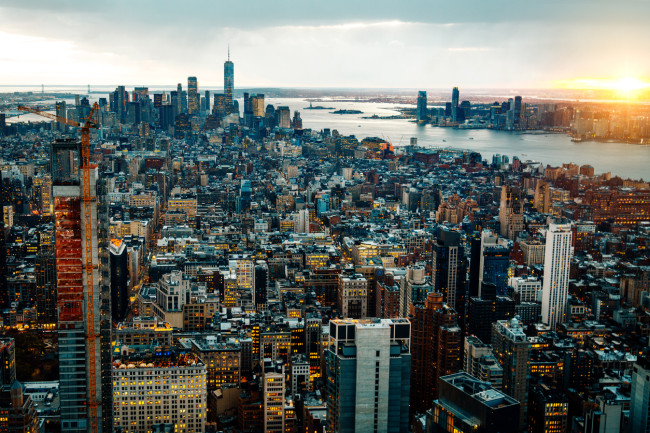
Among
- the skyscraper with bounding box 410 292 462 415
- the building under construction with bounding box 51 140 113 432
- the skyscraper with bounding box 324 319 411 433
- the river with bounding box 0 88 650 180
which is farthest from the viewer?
the river with bounding box 0 88 650 180

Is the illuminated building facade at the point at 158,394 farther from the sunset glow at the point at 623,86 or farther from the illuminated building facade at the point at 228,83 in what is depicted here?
the illuminated building facade at the point at 228,83

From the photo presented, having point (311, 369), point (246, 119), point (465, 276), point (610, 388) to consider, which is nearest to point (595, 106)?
point (465, 276)

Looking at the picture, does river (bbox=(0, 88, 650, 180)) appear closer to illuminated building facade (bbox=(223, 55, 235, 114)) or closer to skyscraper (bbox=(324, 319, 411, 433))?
illuminated building facade (bbox=(223, 55, 235, 114))

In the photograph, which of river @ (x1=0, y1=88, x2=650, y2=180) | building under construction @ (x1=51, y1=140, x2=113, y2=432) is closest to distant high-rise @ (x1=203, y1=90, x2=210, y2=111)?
river @ (x1=0, y1=88, x2=650, y2=180)

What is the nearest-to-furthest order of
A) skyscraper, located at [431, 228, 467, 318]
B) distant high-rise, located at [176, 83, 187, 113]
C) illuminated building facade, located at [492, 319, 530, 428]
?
1. illuminated building facade, located at [492, 319, 530, 428]
2. skyscraper, located at [431, 228, 467, 318]
3. distant high-rise, located at [176, 83, 187, 113]

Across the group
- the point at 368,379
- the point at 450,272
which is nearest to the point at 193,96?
the point at 450,272

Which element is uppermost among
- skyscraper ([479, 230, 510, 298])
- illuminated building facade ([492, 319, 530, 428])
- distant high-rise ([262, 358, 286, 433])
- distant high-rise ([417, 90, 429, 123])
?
distant high-rise ([417, 90, 429, 123])
